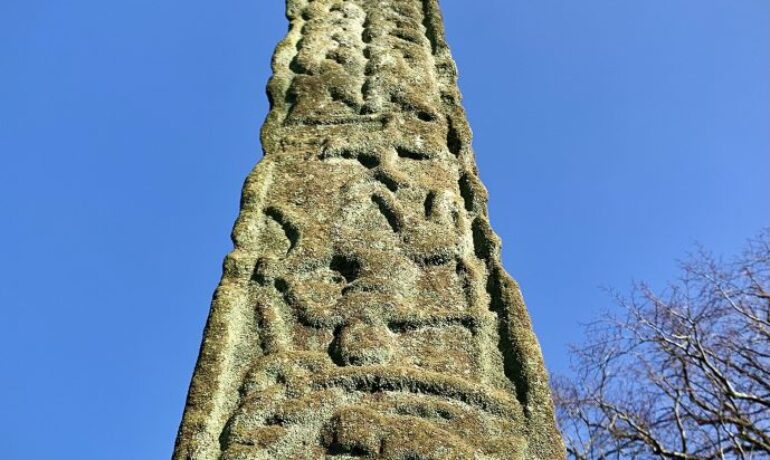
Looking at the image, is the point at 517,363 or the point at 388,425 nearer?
the point at 388,425

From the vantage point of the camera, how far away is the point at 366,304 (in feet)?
8.26

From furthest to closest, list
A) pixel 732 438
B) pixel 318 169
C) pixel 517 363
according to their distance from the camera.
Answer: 1. pixel 732 438
2. pixel 318 169
3. pixel 517 363

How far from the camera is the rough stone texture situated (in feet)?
6.98

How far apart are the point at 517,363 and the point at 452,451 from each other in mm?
430

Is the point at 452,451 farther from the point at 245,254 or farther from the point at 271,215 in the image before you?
the point at 271,215

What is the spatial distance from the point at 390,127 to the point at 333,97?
0.40 meters

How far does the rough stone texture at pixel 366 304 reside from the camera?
2129mm

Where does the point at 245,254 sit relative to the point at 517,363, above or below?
above

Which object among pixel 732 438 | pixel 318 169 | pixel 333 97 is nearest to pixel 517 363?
pixel 318 169

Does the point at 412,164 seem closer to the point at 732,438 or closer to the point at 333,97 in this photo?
the point at 333,97

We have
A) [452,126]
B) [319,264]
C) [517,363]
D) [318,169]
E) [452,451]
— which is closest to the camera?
[452,451]

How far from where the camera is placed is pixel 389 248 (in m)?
2.78

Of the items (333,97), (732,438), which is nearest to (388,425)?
(333,97)

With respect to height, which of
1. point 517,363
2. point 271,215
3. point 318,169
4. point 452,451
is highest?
point 318,169
